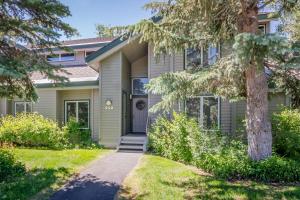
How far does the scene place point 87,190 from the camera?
6.85 m

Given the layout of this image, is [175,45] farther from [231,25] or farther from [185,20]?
[231,25]

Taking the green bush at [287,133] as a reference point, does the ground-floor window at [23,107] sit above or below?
above

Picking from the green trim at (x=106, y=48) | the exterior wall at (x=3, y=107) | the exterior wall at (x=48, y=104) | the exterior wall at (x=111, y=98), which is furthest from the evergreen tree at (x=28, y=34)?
the exterior wall at (x=3, y=107)

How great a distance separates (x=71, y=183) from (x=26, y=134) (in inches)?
271

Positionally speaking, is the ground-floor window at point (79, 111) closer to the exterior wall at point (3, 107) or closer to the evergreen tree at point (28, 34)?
the exterior wall at point (3, 107)

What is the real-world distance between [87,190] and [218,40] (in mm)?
6026

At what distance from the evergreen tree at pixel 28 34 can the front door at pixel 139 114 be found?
7.92 meters

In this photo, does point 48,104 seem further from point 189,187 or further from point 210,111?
point 189,187

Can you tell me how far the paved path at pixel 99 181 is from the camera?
21.4 ft


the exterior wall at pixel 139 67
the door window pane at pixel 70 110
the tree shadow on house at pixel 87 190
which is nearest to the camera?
the tree shadow on house at pixel 87 190

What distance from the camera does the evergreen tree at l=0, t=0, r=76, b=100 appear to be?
721cm

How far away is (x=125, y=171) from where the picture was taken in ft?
28.4

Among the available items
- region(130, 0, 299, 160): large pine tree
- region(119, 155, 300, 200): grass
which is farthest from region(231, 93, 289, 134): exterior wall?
region(119, 155, 300, 200): grass

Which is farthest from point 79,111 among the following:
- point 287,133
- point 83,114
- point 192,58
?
point 287,133
